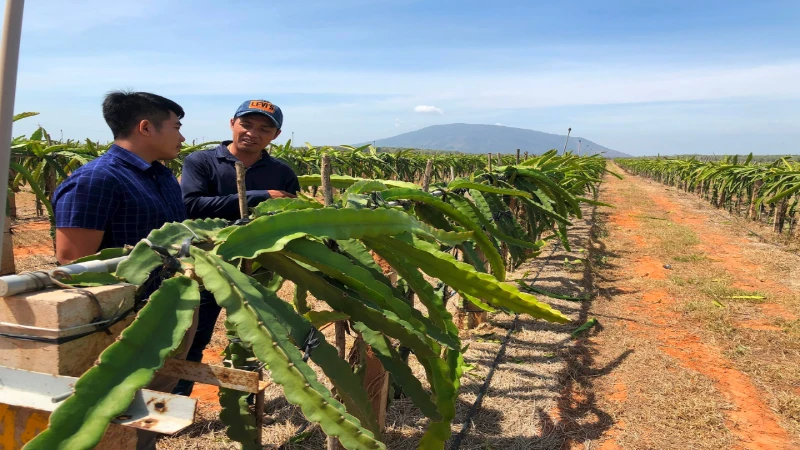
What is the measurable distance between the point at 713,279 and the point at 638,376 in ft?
12.4

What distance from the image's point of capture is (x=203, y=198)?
255 centimetres

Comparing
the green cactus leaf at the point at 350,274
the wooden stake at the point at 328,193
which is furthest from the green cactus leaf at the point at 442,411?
the wooden stake at the point at 328,193

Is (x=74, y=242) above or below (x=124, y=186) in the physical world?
below

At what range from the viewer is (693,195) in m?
20.9

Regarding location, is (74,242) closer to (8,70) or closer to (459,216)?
(8,70)

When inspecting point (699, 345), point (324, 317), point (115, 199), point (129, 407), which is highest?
point (115, 199)

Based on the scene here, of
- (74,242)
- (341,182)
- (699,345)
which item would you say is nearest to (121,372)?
(74,242)

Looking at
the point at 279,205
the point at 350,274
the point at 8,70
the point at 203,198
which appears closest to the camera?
the point at 8,70

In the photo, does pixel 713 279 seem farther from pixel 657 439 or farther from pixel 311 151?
pixel 311 151

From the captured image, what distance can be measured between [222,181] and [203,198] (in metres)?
0.20

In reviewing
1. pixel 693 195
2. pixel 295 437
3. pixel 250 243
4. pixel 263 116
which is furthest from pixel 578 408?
pixel 693 195

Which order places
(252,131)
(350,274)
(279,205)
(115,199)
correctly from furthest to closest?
(252,131) < (115,199) < (279,205) < (350,274)

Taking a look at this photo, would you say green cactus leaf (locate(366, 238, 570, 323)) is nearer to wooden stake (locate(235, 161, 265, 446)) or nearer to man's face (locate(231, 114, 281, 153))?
wooden stake (locate(235, 161, 265, 446))

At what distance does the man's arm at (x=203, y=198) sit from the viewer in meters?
2.51
